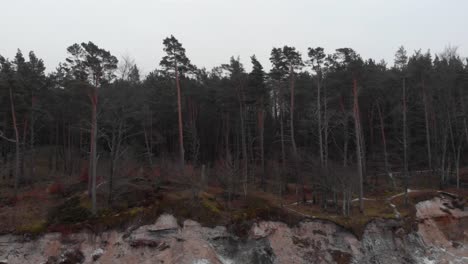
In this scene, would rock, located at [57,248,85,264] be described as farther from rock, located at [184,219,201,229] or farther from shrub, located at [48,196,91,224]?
rock, located at [184,219,201,229]

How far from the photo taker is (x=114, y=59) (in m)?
22.0

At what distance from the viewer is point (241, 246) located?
18328 mm

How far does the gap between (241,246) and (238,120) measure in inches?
852

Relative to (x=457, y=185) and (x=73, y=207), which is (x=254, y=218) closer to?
(x=73, y=207)

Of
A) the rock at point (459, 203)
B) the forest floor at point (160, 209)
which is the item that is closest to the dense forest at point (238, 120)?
the forest floor at point (160, 209)

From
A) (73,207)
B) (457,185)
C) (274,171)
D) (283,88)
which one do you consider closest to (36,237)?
(73,207)

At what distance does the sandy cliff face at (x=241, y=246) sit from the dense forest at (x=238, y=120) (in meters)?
3.19

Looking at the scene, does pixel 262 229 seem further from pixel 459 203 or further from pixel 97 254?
pixel 459 203

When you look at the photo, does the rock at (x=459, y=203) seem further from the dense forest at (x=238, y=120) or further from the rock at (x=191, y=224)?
the rock at (x=191, y=224)

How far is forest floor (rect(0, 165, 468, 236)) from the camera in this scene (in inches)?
731

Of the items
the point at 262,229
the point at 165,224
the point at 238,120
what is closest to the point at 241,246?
the point at 262,229

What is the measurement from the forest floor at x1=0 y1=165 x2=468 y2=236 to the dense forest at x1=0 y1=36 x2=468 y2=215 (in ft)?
3.30

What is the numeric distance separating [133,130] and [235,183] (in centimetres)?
2131

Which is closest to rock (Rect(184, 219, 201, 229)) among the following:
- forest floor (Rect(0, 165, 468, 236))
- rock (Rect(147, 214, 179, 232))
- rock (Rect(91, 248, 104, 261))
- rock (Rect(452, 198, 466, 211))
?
forest floor (Rect(0, 165, 468, 236))
